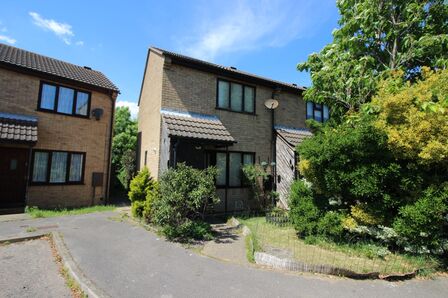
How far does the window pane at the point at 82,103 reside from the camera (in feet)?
43.8

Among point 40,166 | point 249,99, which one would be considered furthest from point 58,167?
point 249,99

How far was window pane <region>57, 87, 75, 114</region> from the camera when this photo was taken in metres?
12.8

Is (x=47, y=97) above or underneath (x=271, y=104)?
underneath

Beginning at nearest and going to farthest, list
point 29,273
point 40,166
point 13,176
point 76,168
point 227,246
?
point 29,273
point 227,246
point 13,176
point 40,166
point 76,168

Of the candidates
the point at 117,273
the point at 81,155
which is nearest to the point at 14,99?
the point at 81,155

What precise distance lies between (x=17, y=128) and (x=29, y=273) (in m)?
7.90

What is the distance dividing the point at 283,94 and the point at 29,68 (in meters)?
12.2

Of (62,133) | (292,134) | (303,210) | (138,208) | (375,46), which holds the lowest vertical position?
(138,208)

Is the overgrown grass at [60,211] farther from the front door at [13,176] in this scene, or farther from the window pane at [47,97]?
the window pane at [47,97]

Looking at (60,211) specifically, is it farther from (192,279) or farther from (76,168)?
(192,279)

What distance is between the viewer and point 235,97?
12.8 metres

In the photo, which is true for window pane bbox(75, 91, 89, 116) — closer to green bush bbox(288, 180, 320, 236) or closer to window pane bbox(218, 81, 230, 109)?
window pane bbox(218, 81, 230, 109)

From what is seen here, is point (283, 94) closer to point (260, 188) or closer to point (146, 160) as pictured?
point (260, 188)

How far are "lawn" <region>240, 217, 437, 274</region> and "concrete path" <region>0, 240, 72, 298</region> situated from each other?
14.3 feet
